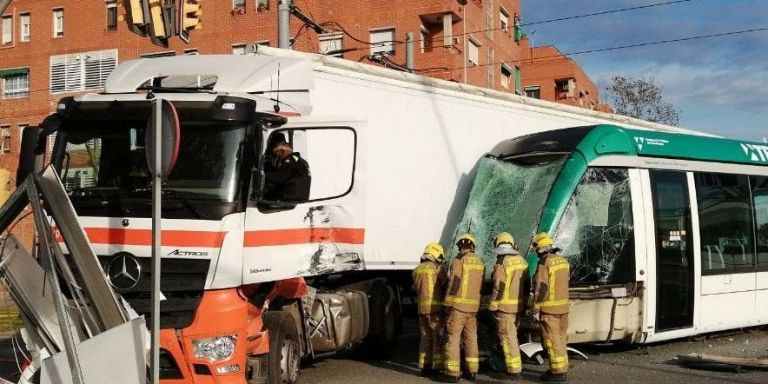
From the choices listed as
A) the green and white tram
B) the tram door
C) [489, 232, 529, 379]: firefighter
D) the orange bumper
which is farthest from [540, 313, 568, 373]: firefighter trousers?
the orange bumper

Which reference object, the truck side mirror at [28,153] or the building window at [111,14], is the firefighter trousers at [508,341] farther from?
the building window at [111,14]

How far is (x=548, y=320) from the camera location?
9070 mm

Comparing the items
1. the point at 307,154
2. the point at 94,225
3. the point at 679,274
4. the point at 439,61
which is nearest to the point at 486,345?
the point at 679,274

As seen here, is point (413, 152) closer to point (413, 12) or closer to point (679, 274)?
point (679, 274)

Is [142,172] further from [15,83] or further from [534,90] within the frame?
[534,90]

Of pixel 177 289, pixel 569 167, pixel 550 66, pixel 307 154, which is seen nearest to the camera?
pixel 177 289

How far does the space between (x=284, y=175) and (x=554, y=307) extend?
10.6 feet

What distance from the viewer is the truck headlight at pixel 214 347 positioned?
7.09 metres

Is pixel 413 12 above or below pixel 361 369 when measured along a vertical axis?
above

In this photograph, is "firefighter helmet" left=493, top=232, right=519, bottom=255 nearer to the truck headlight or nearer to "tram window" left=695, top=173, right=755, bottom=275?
"tram window" left=695, top=173, right=755, bottom=275

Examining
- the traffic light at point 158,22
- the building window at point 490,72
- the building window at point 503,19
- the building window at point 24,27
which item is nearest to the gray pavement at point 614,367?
the traffic light at point 158,22

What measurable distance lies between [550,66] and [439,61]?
15811 millimetres

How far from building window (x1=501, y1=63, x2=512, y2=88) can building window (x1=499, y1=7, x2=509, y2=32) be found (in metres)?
1.94

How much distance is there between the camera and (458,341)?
9172mm
